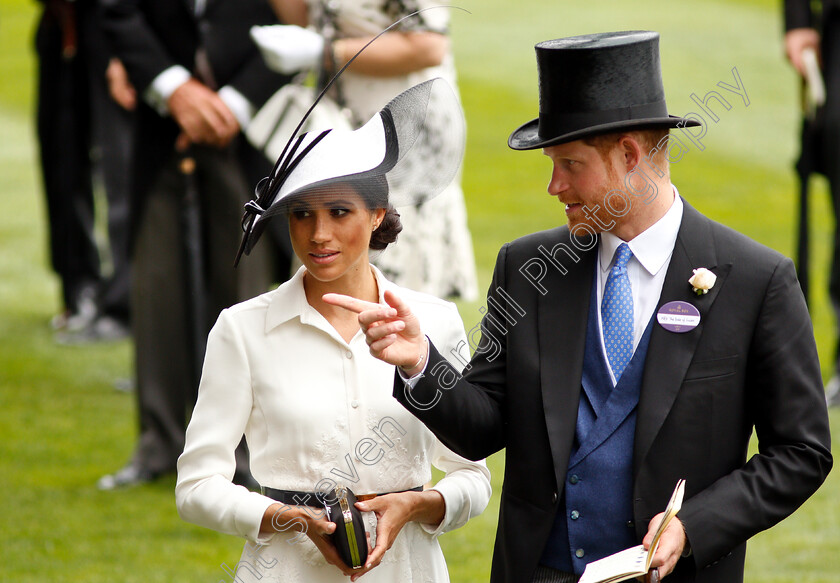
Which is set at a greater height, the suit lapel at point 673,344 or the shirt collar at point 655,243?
the shirt collar at point 655,243

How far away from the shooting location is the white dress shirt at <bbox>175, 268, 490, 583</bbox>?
2.95 metres

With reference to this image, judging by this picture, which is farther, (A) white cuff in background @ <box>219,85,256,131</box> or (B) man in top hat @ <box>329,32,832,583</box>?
(A) white cuff in background @ <box>219,85,256,131</box>

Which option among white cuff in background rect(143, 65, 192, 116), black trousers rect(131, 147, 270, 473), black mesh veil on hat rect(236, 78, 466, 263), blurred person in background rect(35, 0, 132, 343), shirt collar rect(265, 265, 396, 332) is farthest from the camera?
blurred person in background rect(35, 0, 132, 343)

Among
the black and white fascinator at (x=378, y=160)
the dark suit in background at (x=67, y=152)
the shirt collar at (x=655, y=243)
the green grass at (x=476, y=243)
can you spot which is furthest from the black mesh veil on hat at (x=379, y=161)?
the dark suit in background at (x=67, y=152)

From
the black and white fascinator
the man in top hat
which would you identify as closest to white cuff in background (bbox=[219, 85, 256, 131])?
the black and white fascinator

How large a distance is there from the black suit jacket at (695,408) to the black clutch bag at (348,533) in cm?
26

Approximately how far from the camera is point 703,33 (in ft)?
61.7

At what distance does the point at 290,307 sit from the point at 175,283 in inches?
113

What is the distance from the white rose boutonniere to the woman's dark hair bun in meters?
0.74

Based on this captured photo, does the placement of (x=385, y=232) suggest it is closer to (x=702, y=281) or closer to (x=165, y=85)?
(x=702, y=281)

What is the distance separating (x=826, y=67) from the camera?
23.1 feet

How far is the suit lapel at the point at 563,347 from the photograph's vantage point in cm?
284

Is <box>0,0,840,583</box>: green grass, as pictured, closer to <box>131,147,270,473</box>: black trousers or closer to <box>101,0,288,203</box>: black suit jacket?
<box>131,147,270,473</box>: black trousers

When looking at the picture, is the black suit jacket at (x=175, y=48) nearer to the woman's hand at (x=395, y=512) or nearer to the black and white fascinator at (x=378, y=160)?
the black and white fascinator at (x=378, y=160)
